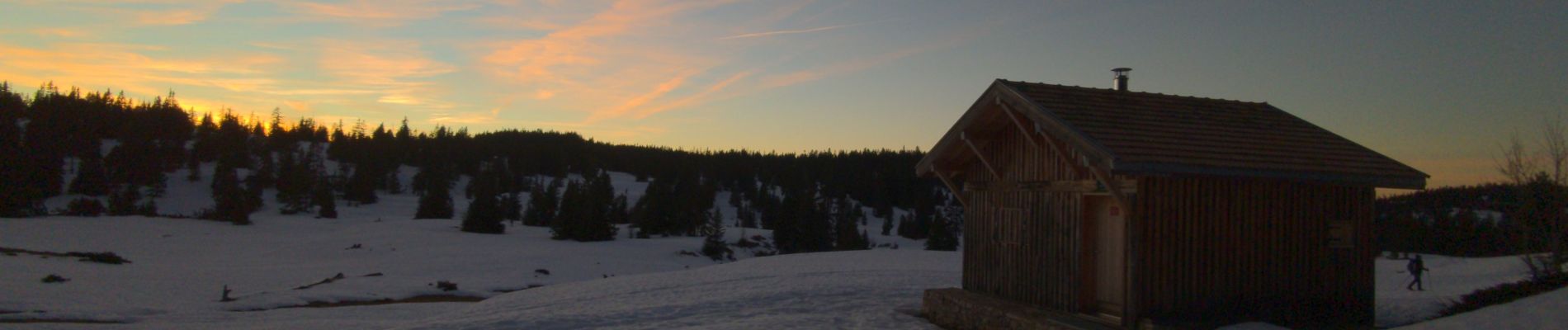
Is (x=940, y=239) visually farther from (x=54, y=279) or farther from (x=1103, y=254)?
(x=1103, y=254)

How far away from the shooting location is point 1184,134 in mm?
10836

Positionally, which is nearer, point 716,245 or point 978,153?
point 978,153

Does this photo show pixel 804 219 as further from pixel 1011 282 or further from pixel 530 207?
pixel 1011 282

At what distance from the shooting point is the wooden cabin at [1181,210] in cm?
1002

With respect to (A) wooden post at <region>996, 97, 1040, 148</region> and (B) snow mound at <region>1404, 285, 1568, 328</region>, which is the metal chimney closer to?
(A) wooden post at <region>996, 97, 1040, 148</region>

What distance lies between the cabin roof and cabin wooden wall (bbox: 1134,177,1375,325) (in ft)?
1.06

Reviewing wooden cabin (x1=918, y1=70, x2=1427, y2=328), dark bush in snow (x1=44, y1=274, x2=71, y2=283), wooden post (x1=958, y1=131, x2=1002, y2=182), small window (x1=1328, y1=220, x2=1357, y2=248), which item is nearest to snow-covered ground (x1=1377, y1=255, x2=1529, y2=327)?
small window (x1=1328, y1=220, x2=1357, y2=248)

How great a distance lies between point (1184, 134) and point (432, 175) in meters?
77.4

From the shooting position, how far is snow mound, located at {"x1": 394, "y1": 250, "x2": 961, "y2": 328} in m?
14.8

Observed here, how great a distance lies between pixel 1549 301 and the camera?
33.2 feet

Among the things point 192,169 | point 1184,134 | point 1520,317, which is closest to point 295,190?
point 192,169

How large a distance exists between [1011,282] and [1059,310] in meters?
1.26

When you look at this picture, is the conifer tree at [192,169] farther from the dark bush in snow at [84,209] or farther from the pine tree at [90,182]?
the dark bush in snow at [84,209]

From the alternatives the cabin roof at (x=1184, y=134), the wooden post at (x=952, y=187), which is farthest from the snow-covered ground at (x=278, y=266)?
the cabin roof at (x=1184, y=134)
